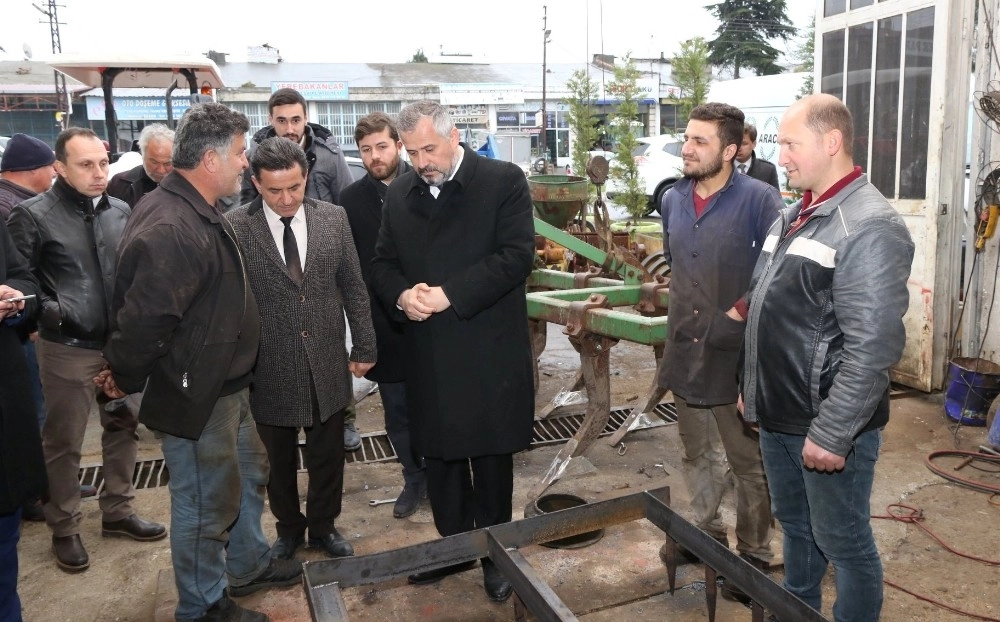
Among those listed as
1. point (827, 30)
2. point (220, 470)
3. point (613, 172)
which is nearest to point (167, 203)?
point (220, 470)

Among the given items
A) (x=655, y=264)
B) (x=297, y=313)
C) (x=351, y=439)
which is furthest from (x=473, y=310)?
(x=655, y=264)

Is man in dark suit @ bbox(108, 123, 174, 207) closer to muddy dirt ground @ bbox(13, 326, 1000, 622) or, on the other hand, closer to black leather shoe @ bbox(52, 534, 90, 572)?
muddy dirt ground @ bbox(13, 326, 1000, 622)

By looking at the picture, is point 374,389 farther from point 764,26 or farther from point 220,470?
point 764,26

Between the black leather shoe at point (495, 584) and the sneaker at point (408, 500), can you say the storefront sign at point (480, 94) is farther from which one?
the black leather shoe at point (495, 584)

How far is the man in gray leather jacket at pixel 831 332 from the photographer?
6.97ft

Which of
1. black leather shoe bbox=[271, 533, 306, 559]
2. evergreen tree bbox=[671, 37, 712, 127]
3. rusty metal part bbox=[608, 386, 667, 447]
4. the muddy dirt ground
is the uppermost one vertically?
evergreen tree bbox=[671, 37, 712, 127]

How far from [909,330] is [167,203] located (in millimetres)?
4625

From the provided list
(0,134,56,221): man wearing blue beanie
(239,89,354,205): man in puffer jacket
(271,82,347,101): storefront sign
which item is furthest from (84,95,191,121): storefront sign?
(239,89,354,205): man in puffer jacket

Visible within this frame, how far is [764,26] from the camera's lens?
113 ft

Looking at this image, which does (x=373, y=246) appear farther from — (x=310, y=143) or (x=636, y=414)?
(x=636, y=414)

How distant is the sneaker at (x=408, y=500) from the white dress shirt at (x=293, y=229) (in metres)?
1.31

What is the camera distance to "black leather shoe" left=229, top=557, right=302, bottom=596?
3113 mm

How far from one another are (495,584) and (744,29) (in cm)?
3545

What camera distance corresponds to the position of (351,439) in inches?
185
